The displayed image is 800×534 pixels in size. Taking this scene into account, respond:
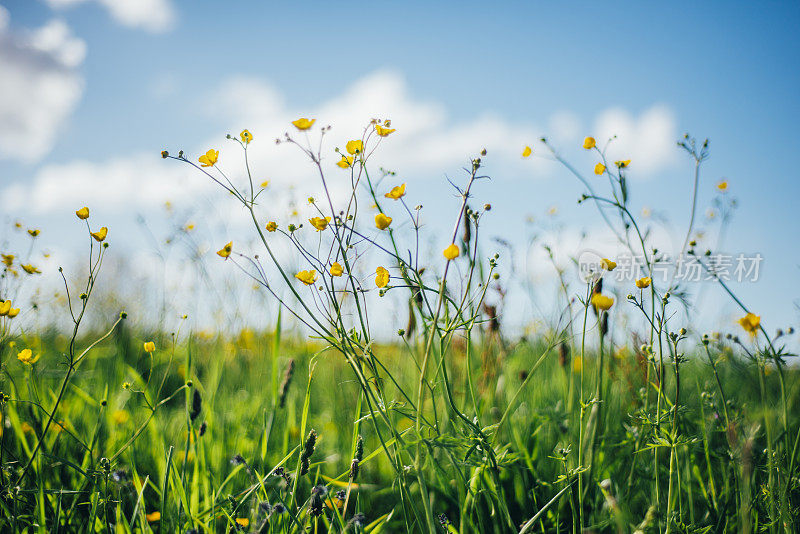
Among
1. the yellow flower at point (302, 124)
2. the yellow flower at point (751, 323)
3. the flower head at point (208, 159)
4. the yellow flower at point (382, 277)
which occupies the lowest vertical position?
the yellow flower at point (751, 323)

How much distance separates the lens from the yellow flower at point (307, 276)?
124cm

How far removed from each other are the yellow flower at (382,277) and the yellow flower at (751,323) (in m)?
0.89

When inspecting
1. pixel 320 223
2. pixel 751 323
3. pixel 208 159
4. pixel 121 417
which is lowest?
pixel 121 417

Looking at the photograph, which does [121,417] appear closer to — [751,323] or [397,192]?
[397,192]

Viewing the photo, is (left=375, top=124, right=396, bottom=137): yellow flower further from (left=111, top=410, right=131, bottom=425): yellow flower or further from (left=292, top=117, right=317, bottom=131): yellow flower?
(left=111, top=410, right=131, bottom=425): yellow flower

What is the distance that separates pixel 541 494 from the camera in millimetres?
1578

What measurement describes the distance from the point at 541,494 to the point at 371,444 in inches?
33.2

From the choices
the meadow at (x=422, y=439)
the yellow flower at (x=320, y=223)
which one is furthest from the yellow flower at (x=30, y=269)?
the yellow flower at (x=320, y=223)

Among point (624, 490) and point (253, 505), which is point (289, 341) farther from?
point (624, 490)

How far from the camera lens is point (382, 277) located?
51.0 inches

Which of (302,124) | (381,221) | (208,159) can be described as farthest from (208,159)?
(381,221)

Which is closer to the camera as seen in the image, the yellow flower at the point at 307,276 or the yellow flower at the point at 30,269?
the yellow flower at the point at 307,276

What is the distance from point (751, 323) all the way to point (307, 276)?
3.68 ft

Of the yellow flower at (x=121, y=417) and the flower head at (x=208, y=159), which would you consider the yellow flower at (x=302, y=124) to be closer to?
the flower head at (x=208, y=159)
